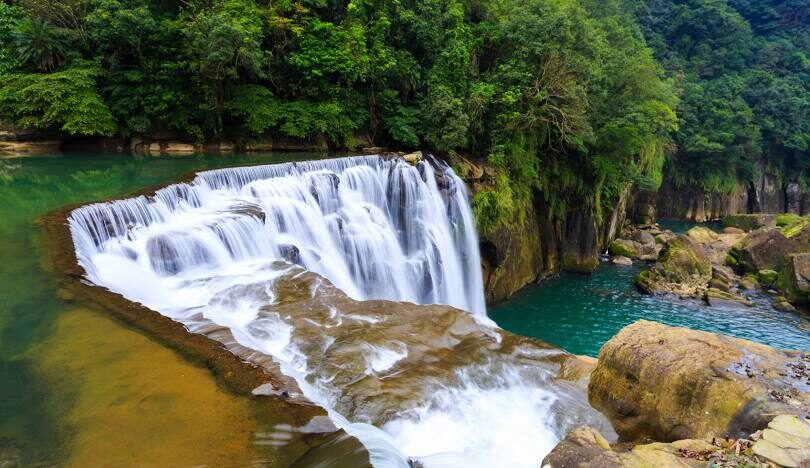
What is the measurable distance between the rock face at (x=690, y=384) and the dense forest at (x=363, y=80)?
1035 centimetres

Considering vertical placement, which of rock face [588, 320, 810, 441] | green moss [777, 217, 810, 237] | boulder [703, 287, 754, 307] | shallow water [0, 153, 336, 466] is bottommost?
boulder [703, 287, 754, 307]

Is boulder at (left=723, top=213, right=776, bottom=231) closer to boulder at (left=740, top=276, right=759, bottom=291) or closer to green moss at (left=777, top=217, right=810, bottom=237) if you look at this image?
green moss at (left=777, top=217, right=810, bottom=237)

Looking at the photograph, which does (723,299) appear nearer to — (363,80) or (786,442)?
(363,80)

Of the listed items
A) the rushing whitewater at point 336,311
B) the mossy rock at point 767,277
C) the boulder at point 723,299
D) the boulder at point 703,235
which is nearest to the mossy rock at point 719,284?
the boulder at point 723,299

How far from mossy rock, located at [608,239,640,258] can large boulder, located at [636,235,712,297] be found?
125 inches

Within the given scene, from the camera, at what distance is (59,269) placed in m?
6.50

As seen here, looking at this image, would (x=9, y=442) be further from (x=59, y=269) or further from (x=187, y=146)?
Answer: (x=187, y=146)

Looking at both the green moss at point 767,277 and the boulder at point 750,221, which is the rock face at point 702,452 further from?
the boulder at point 750,221

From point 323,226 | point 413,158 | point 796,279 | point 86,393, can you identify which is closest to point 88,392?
point 86,393

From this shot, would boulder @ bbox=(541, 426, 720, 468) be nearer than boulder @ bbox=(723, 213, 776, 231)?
Yes

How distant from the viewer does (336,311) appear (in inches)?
275

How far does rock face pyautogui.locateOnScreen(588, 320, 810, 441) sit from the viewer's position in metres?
4.49

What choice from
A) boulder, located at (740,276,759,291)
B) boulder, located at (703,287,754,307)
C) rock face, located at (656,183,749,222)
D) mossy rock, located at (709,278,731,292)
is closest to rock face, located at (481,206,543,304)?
boulder, located at (703,287,754,307)

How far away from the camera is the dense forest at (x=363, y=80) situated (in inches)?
590
